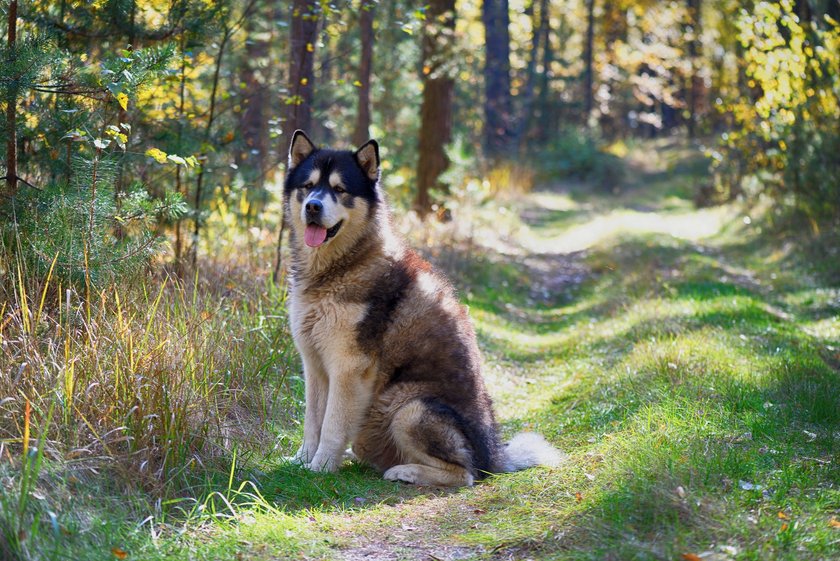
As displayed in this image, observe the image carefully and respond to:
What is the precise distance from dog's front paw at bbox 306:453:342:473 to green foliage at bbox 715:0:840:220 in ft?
36.9

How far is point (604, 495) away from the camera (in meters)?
4.70

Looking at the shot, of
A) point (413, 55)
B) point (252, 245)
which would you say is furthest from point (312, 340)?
point (413, 55)

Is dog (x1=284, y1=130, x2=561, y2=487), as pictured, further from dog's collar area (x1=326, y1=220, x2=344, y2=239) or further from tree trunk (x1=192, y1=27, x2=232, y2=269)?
tree trunk (x1=192, y1=27, x2=232, y2=269)

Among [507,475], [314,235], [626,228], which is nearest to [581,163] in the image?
[626,228]

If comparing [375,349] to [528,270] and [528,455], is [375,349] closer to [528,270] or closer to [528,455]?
[528,455]

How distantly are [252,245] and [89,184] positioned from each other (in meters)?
3.63

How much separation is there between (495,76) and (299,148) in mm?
24321

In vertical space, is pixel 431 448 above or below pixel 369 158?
below

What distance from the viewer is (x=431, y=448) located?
18.3ft

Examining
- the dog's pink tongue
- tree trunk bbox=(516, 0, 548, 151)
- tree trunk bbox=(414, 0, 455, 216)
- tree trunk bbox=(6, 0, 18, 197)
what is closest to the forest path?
tree trunk bbox=(414, 0, 455, 216)

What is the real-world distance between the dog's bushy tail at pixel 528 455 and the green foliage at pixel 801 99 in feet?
33.6

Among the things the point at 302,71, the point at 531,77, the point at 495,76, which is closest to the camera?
the point at 302,71

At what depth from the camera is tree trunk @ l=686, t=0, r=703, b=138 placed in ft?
127

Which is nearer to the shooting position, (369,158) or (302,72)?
(369,158)
